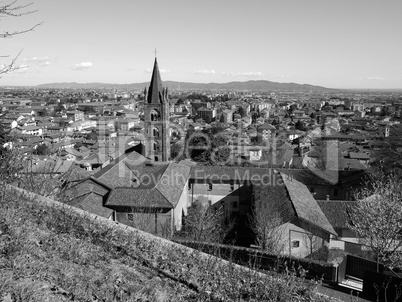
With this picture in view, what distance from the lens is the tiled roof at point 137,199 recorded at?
727 inches

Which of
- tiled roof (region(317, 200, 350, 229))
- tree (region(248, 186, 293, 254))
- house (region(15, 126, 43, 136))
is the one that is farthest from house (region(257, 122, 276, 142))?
house (region(15, 126, 43, 136))

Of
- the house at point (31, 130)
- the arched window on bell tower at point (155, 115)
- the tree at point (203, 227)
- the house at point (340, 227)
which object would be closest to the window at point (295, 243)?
the house at point (340, 227)

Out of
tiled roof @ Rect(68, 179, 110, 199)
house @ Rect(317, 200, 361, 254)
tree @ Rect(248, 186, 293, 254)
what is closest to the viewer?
tree @ Rect(248, 186, 293, 254)

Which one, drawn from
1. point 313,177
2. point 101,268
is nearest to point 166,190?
point 313,177

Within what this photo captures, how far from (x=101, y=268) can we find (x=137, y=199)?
14213mm

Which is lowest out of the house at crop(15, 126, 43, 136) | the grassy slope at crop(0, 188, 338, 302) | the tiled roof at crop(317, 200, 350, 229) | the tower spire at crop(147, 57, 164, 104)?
the tiled roof at crop(317, 200, 350, 229)

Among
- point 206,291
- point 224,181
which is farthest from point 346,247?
point 206,291

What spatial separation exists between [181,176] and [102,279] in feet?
62.2

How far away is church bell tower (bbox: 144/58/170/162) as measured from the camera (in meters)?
30.6

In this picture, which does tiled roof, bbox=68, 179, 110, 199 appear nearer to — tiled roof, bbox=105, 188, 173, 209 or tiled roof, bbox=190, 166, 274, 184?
tiled roof, bbox=105, 188, 173, 209

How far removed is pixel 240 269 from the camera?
19.0 ft

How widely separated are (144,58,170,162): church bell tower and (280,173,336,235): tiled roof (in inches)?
497

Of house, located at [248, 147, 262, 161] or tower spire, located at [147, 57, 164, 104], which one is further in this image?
house, located at [248, 147, 262, 161]

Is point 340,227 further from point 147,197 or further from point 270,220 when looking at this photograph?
point 147,197
